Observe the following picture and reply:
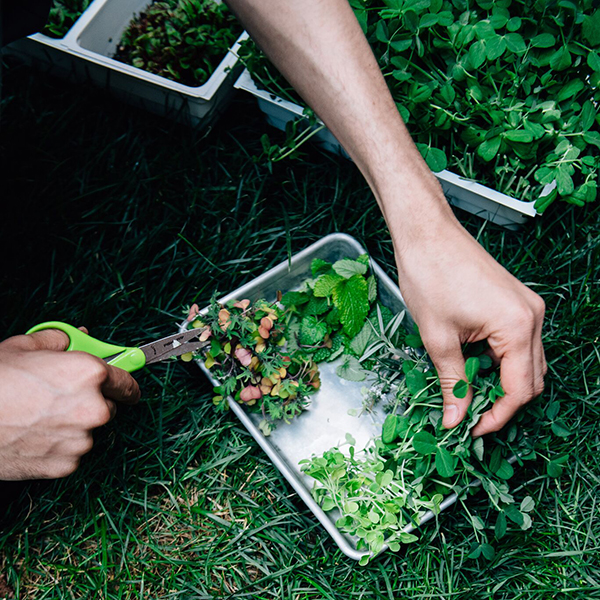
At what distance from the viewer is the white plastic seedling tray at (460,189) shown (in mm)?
1421

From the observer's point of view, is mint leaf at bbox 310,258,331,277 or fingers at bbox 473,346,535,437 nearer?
fingers at bbox 473,346,535,437

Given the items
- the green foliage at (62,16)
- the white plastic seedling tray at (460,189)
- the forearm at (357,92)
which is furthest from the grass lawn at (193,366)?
the forearm at (357,92)

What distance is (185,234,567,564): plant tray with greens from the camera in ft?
4.04

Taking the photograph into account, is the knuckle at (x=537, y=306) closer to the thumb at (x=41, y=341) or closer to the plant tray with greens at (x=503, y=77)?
the plant tray with greens at (x=503, y=77)

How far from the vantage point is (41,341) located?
120cm

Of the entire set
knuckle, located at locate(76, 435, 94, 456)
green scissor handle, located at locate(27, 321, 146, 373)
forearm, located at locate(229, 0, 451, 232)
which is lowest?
knuckle, located at locate(76, 435, 94, 456)

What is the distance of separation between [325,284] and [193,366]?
1.33 ft

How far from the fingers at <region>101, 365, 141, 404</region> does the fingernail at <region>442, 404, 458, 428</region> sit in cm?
62

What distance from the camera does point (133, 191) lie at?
65.9 inches

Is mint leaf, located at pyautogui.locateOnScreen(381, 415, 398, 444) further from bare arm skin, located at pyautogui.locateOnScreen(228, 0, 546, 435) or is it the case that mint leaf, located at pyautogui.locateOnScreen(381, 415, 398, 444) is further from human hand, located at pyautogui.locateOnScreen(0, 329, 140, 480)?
human hand, located at pyautogui.locateOnScreen(0, 329, 140, 480)

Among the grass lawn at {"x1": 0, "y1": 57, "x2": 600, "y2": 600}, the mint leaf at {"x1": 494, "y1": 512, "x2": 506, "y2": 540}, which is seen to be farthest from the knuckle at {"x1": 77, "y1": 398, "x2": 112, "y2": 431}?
the mint leaf at {"x1": 494, "y1": 512, "x2": 506, "y2": 540}

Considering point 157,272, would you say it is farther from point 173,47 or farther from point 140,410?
point 173,47

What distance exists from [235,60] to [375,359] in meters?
0.84

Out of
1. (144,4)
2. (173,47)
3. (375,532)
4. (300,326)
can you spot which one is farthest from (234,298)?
(144,4)
